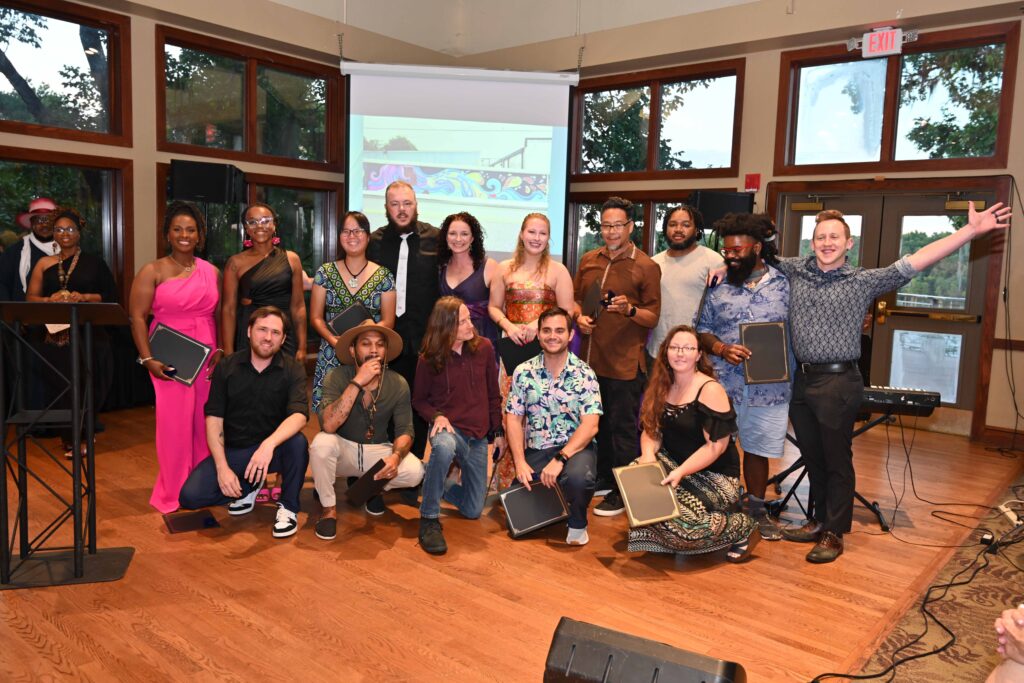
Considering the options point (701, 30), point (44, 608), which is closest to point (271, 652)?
point (44, 608)

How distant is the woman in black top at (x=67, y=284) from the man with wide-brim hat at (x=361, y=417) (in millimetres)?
1886

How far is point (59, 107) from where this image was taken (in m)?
5.91

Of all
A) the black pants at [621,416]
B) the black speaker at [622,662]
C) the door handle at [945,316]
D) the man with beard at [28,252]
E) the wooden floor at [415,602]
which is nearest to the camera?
the black speaker at [622,662]

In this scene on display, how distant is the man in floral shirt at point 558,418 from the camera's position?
11.6 ft

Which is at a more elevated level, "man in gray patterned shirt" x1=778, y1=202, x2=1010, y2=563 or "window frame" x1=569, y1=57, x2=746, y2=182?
"window frame" x1=569, y1=57, x2=746, y2=182

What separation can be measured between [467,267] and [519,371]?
0.70 meters

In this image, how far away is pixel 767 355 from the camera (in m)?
3.53

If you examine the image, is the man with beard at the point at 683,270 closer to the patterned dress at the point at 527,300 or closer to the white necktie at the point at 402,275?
the patterned dress at the point at 527,300

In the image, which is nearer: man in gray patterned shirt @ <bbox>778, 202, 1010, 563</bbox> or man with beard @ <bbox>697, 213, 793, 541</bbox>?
man in gray patterned shirt @ <bbox>778, 202, 1010, 563</bbox>

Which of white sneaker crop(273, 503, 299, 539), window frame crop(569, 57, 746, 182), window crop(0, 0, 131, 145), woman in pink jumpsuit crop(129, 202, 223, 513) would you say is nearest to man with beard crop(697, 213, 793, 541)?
white sneaker crop(273, 503, 299, 539)

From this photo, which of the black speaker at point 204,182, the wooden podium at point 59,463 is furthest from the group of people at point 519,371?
the black speaker at point 204,182

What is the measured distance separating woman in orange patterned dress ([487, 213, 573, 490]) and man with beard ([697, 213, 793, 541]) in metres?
0.78

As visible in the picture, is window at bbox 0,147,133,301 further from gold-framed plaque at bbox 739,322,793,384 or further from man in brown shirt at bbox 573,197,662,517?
gold-framed plaque at bbox 739,322,793,384

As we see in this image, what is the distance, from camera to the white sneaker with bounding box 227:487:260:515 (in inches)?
150
